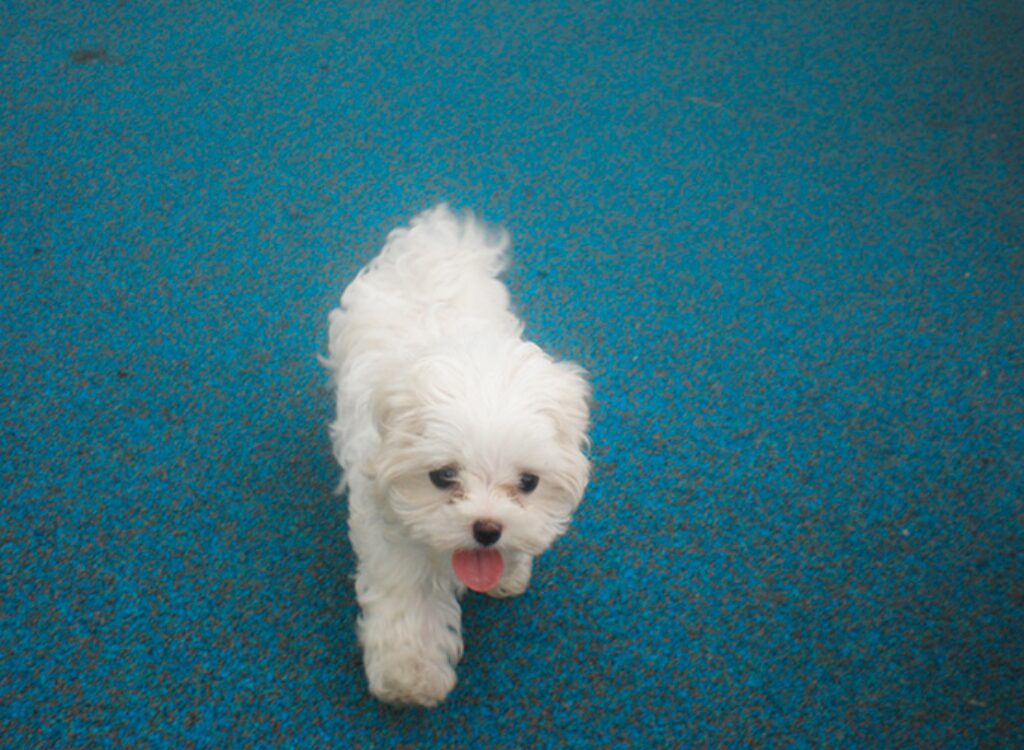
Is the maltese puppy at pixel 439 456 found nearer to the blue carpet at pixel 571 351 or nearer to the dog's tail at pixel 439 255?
the dog's tail at pixel 439 255

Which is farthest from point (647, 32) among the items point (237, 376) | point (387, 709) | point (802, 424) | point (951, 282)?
point (387, 709)

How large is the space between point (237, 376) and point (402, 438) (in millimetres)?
848

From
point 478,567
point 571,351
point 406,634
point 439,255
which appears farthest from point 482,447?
point 571,351

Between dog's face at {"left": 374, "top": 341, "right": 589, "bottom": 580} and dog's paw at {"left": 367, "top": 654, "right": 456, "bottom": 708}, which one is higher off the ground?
dog's face at {"left": 374, "top": 341, "right": 589, "bottom": 580}

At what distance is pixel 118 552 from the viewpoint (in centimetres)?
136

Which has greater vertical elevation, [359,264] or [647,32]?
[647,32]

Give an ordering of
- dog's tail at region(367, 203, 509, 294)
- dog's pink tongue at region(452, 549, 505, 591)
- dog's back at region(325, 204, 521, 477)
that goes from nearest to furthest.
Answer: dog's pink tongue at region(452, 549, 505, 591), dog's back at region(325, 204, 521, 477), dog's tail at region(367, 203, 509, 294)

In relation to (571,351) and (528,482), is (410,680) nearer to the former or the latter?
(528,482)


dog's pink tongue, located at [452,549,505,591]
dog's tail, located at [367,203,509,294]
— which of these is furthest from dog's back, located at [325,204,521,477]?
dog's pink tongue, located at [452,549,505,591]

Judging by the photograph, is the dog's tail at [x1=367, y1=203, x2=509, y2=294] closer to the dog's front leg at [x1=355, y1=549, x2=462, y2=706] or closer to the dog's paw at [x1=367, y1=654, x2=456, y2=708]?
the dog's front leg at [x1=355, y1=549, x2=462, y2=706]

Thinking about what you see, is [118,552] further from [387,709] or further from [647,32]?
[647,32]

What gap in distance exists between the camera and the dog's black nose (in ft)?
3.17

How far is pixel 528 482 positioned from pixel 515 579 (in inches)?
13.7

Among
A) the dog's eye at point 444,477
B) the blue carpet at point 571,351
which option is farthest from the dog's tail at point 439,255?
the dog's eye at point 444,477
